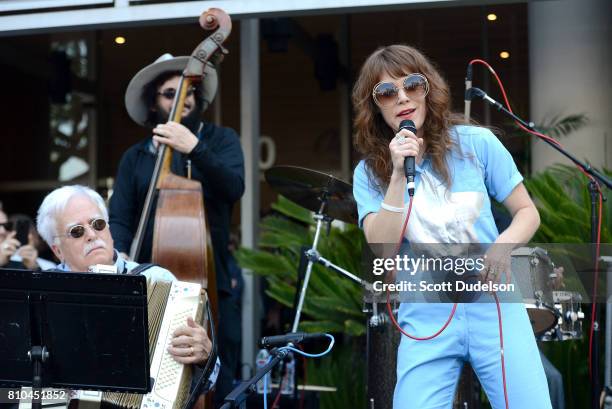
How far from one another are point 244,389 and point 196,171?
2.12 meters

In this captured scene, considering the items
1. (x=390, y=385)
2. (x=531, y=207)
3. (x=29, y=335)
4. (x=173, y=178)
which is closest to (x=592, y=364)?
(x=390, y=385)

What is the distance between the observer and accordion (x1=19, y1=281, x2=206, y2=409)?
3.39 meters

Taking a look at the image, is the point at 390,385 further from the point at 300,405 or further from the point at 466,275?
the point at 466,275

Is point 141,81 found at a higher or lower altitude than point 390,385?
higher

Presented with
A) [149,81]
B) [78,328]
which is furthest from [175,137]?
[78,328]

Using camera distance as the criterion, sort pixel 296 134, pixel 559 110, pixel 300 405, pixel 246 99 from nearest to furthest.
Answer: pixel 300 405 < pixel 559 110 < pixel 246 99 < pixel 296 134

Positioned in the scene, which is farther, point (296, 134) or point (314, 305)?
point (296, 134)

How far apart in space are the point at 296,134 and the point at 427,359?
32.1 ft

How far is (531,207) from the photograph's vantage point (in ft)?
10.1

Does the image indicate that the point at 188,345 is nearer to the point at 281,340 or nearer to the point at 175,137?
the point at 281,340

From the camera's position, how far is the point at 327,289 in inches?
232

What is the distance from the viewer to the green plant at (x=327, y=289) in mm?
5816

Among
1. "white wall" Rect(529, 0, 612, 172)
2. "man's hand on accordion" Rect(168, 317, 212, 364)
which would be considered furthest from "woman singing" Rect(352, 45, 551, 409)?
"white wall" Rect(529, 0, 612, 172)

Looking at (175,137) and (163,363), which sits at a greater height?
(175,137)
